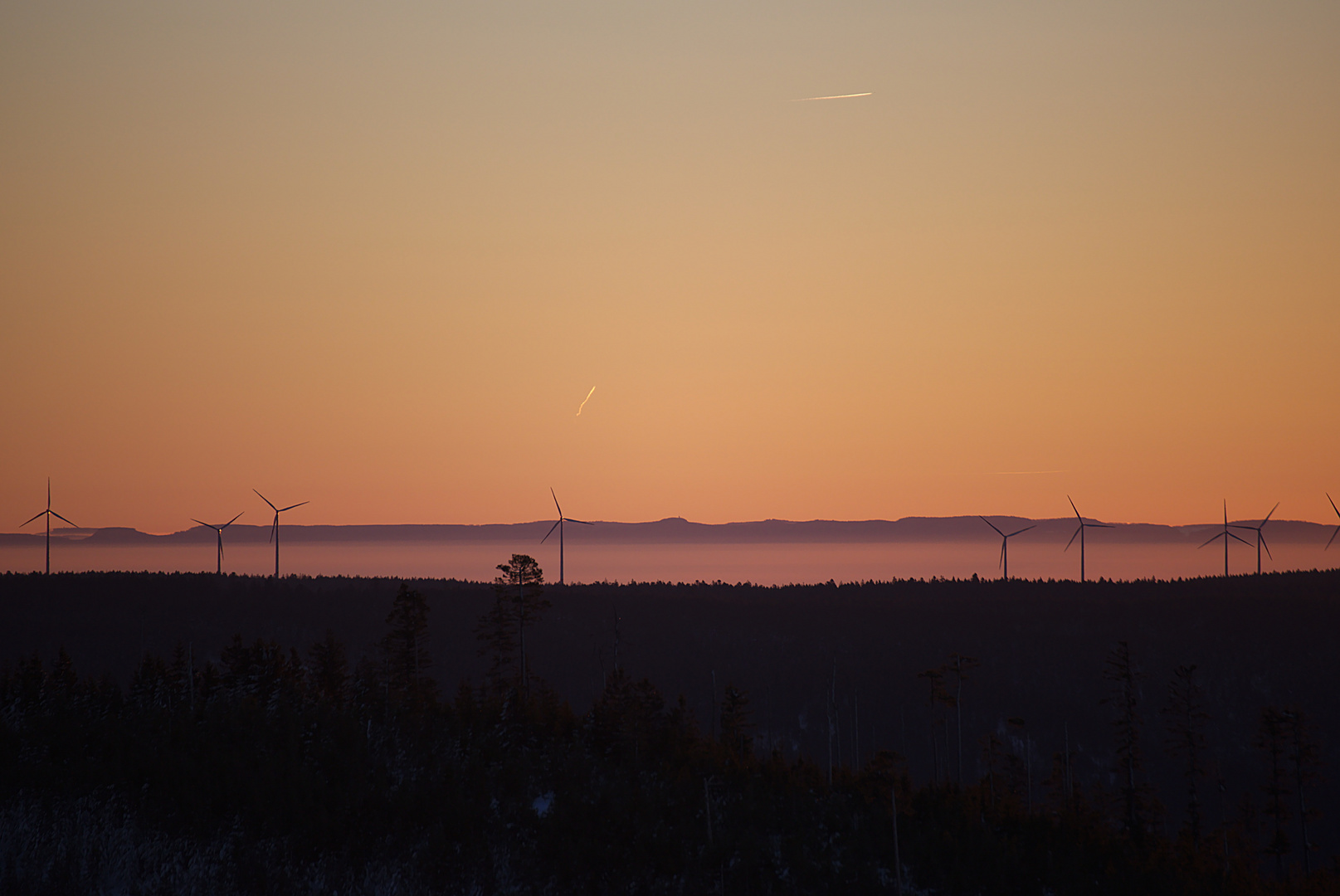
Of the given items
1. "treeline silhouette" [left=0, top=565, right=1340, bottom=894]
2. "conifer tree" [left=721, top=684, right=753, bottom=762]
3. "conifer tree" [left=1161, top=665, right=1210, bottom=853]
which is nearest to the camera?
"treeline silhouette" [left=0, top=565, right=1340, bottom=894]

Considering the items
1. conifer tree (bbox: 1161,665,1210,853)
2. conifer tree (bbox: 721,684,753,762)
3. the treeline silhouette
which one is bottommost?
conifer tree (bbox: 1161,665,1210,853)

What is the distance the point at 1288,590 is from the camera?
17088 centimetres

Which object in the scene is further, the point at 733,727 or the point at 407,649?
the point at 407,649

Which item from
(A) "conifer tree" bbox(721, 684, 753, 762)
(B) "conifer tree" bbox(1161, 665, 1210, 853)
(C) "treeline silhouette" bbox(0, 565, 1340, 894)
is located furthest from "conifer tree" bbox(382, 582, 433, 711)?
(B) "conifer tree" bbox(1161, 665, 1210, 853)

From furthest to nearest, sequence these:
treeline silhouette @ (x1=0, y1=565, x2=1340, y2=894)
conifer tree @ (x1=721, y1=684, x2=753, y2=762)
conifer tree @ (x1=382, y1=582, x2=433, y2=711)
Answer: conifer tree @ (x1=382, y1=582, x2=433, y2=711), conifer tree @ (x1=721, y1=684, x2=753, y2=762), treeline silhouette @ (x1=0, y1=565, x2=1340, y2=894)

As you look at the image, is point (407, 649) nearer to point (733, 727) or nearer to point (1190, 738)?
point (733, 727)

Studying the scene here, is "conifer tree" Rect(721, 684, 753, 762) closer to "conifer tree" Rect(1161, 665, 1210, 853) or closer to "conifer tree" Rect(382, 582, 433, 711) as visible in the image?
"conifer tree" Rect(382, 582, 433, 711)

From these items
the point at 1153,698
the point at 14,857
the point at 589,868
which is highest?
the point at 14,857

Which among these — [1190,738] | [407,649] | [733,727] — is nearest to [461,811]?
[733,727]

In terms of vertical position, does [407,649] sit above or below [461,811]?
above

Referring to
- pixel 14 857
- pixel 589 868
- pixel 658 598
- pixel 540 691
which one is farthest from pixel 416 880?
pixel 658 598

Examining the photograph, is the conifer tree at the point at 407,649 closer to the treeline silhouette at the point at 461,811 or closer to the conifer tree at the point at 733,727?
the treeline silhouette at the point at 461,811

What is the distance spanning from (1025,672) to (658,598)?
200ft

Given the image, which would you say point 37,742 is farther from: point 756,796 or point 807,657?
point 807,657
